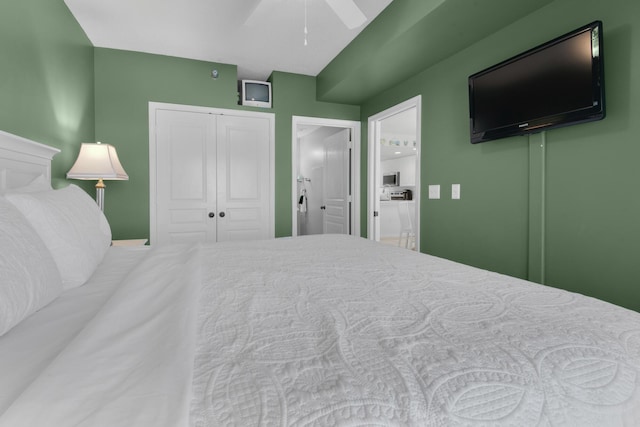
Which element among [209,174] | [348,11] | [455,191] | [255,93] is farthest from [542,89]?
[209,174]

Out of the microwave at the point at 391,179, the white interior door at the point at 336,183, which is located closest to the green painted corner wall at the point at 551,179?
the white interior door at the point at 336,183

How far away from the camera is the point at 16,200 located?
1.09m

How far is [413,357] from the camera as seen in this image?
0.62m

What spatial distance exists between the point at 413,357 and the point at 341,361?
15 cm

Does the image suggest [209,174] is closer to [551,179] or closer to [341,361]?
[551,179]

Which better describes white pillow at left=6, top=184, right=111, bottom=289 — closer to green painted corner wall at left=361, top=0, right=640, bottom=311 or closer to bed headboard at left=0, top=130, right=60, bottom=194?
bed headboard at left=0, top=130, right=60, bottom=194

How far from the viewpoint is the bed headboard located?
148 cm

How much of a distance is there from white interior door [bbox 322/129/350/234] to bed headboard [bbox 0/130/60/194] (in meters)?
3.15

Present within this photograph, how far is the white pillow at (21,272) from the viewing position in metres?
0.72

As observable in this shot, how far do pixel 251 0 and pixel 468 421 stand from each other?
2950mm

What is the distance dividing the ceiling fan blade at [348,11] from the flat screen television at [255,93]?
1.82 metres

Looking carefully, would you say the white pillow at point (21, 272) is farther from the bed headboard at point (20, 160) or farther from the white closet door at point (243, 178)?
the white closet door at point (243, 178)

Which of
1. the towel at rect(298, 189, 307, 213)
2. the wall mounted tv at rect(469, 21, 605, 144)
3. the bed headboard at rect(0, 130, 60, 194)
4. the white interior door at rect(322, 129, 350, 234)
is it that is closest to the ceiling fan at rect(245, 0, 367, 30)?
the wall mounted tv at rect(469, 21, 605, 144)

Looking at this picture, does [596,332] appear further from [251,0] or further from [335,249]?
[251,0]
